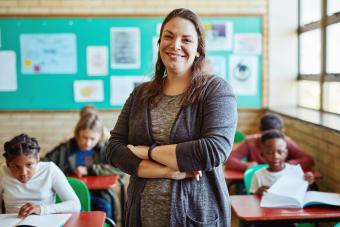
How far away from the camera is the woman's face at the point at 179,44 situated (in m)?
1.74

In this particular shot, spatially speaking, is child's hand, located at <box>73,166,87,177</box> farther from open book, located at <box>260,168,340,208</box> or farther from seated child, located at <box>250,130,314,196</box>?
open book, located at <box>260,168,340,208</box>

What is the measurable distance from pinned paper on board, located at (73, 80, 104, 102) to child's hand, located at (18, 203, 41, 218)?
121 inches

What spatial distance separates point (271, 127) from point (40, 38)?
2825 mm

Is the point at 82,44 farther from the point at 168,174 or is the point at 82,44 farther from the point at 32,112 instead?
the point at 168,174

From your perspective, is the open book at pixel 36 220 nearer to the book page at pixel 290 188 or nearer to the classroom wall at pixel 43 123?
the book page at pixel 290 188

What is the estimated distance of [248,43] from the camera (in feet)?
18.0

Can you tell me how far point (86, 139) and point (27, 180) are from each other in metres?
1.25

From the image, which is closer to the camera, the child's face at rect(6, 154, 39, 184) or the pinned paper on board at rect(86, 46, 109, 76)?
the child's face at rect(6, 154, 39, 184)

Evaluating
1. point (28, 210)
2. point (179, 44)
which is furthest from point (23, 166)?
point (179, 44)

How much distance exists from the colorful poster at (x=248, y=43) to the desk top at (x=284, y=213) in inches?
122

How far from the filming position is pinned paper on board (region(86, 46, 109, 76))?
17.8 ft

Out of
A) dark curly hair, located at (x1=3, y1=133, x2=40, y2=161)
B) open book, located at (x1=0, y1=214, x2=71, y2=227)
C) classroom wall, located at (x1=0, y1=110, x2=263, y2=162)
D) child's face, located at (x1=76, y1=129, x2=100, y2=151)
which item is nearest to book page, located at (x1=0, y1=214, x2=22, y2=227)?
open book, located at (x1=0, y1=214, x2=71, y2=227)

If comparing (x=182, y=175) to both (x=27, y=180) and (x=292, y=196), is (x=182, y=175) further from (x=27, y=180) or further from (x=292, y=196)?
(x=27, y=180)

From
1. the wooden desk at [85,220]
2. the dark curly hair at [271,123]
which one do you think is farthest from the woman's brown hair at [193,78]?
the dark curly hair at [271,123]
